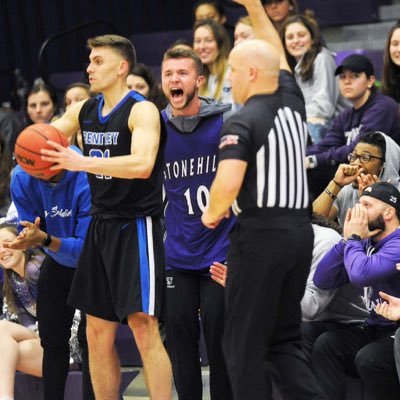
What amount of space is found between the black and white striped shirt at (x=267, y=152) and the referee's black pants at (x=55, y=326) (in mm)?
1484

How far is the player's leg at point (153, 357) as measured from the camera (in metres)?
4.75

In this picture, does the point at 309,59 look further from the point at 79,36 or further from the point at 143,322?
the point at 79,36

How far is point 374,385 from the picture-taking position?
4.98 metres

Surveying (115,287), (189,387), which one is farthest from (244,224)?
(189,387)

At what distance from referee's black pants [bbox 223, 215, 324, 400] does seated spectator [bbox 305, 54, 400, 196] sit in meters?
2.38

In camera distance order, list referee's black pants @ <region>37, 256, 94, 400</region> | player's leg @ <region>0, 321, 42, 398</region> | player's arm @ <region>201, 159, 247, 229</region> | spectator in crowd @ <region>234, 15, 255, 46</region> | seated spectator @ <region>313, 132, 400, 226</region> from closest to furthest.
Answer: player's arm @ <region>201, 159, 247, 229</region> → referee's black pants @ <region>37, 256, 94, 400</region> → player's leg @ <region>0, 321, 42, 398</region> → seated spectator @ <region>313, 132, 400, 226</region> → spectator in crowd @ <region>234, 15, 255, 46</region>

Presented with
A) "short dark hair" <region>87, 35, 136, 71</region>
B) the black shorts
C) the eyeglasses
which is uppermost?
"short dark hair" <region>87, 35, 136, 71</region>

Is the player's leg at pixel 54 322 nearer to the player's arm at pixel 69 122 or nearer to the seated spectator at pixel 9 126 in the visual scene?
the player's arm at pixel 69 122

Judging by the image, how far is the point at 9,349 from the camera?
5.68 m

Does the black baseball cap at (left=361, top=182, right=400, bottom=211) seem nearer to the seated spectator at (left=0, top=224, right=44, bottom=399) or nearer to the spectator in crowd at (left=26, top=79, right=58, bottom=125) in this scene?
the seated spectator at (left=0, top=224, right=44, bottom=399)

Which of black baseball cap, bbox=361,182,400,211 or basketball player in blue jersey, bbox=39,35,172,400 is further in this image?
black baseball cap, bbox=361,182,400,211

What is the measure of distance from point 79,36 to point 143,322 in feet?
22.2

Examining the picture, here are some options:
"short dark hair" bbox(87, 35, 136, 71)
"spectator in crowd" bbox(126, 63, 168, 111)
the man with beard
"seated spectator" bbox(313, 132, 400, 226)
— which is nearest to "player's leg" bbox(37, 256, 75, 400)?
"short dark hair" bbox(87, 35, 136, 71)

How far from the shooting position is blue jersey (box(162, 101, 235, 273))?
5031mm
